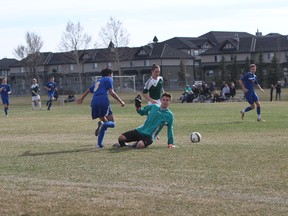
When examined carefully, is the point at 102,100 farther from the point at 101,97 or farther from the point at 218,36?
the point at 218,36

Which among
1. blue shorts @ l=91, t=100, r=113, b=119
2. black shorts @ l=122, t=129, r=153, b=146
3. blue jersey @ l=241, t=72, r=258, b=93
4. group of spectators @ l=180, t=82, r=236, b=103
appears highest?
blue jersey @ l=241, t=72, r=258, b=93

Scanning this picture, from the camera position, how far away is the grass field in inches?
272

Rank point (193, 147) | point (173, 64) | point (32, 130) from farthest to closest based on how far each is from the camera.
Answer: point (173, 64)
point (32, 130)
point (193, 147)

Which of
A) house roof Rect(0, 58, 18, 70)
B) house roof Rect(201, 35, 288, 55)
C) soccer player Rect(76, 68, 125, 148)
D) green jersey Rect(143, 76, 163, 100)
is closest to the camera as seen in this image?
soccer player Rect(76, 68, 125, 148)

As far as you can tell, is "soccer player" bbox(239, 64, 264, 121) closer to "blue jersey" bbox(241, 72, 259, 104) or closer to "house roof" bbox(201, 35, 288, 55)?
"blue jersey" bbox(241, 72, 259, 104)

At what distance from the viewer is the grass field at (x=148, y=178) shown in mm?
6898

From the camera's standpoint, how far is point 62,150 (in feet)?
42.2

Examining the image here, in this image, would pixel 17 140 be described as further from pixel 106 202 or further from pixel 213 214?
pixel 213 214

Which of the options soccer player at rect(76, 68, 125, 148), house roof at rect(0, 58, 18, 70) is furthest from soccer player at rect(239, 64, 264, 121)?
house roof at rect(0, 58, 18, 70)

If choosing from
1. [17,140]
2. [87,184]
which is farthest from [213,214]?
[17,140]

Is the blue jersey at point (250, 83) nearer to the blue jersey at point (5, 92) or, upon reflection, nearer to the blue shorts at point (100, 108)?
the blue shorts at point (100, 108)

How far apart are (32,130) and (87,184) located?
437 inches

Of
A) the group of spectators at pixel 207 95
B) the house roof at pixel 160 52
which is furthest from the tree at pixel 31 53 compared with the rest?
the group of spectators at pixel 207 95

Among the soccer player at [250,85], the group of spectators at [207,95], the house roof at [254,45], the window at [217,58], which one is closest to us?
the soccer player at [250,85]
